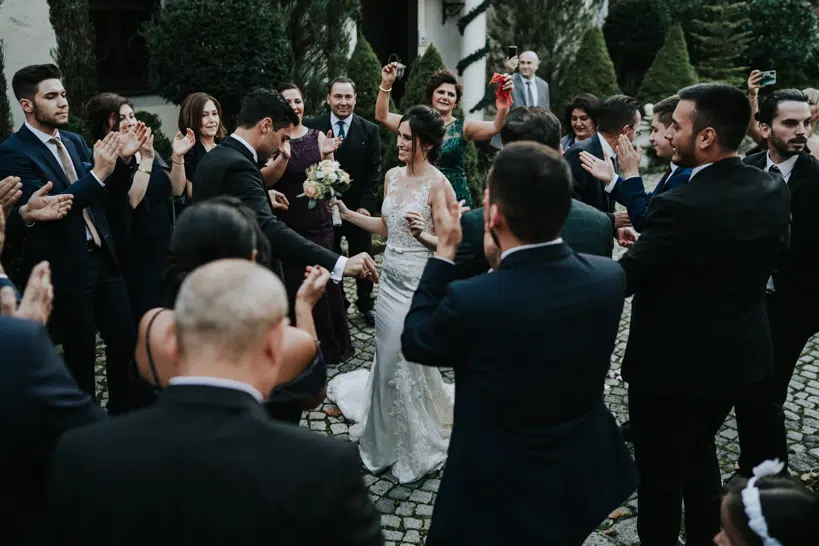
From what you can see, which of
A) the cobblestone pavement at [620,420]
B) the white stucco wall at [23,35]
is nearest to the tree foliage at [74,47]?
the white stucco wall at [23,35]

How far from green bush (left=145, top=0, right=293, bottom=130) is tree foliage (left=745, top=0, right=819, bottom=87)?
14.8m

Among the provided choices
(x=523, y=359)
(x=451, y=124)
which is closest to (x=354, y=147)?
(x=451, y=124)

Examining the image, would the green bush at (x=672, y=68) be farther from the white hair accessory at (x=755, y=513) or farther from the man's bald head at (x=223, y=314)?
the man's bald head at (x=223, y=314)

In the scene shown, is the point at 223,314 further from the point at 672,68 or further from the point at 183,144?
the point at 672,68

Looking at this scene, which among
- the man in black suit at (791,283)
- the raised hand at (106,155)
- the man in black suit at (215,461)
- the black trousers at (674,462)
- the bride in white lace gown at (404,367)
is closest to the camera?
the man in black suit at (215,461)

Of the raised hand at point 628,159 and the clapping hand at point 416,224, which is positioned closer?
the raised hand at point 628,159

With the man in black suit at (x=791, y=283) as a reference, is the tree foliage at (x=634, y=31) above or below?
above

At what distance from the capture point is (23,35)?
9.40 m

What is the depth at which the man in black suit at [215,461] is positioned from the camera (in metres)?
1.66

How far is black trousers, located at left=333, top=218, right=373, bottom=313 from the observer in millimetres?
7367

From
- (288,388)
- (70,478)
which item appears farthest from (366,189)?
(70,478)

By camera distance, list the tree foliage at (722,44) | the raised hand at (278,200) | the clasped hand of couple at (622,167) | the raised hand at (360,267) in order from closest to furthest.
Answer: the raised hand at (360,267) < the clasped hand of couple at (622,167) < the raised hand at (278,200) < the tree foliage at (722,44)

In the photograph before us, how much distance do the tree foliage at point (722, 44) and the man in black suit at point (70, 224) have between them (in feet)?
54.5

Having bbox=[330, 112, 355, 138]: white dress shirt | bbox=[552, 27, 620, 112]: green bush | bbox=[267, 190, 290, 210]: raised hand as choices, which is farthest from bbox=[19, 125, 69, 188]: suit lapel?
bbox=[552, 27, 620, 112]: green bush
